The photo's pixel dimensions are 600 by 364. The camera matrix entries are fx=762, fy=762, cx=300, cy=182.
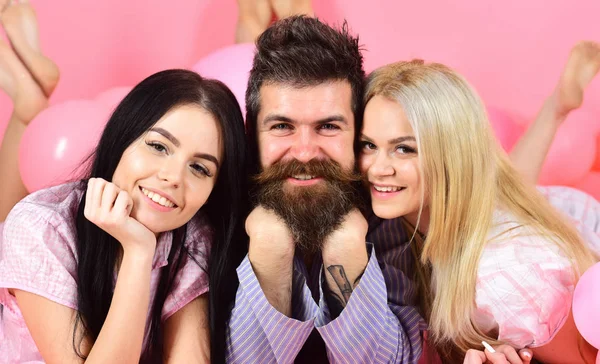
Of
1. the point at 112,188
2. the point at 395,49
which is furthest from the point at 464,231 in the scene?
the point at 395,49

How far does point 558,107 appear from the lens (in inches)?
125

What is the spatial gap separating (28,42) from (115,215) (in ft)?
4.71

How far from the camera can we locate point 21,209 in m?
2.19

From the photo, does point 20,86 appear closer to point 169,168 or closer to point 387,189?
point 169,168

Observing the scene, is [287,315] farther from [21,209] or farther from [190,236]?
[21,209]

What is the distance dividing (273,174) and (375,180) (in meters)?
0.32

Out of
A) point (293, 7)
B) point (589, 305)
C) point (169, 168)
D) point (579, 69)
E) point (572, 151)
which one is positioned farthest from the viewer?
point (293, 7)

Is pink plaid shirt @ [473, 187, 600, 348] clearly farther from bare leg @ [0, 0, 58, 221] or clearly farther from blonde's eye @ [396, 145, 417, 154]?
bare leg @ [0, 0, 58, 221]

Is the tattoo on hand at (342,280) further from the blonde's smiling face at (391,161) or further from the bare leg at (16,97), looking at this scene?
the bare leg at (16,97)

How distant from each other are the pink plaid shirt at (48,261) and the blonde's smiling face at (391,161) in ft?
1.85

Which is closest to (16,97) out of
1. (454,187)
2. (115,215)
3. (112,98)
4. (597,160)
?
(112,98)

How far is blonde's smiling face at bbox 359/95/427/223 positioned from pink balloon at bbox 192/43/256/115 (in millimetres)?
586

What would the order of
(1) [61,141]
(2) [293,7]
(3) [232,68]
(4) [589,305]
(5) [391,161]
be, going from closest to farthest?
(4) [589,305] → (5) [391,161] → (1) [61,141] → (3) [232,68] → (2) [293,7]

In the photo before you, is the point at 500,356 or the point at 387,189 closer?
the point at 500,356
